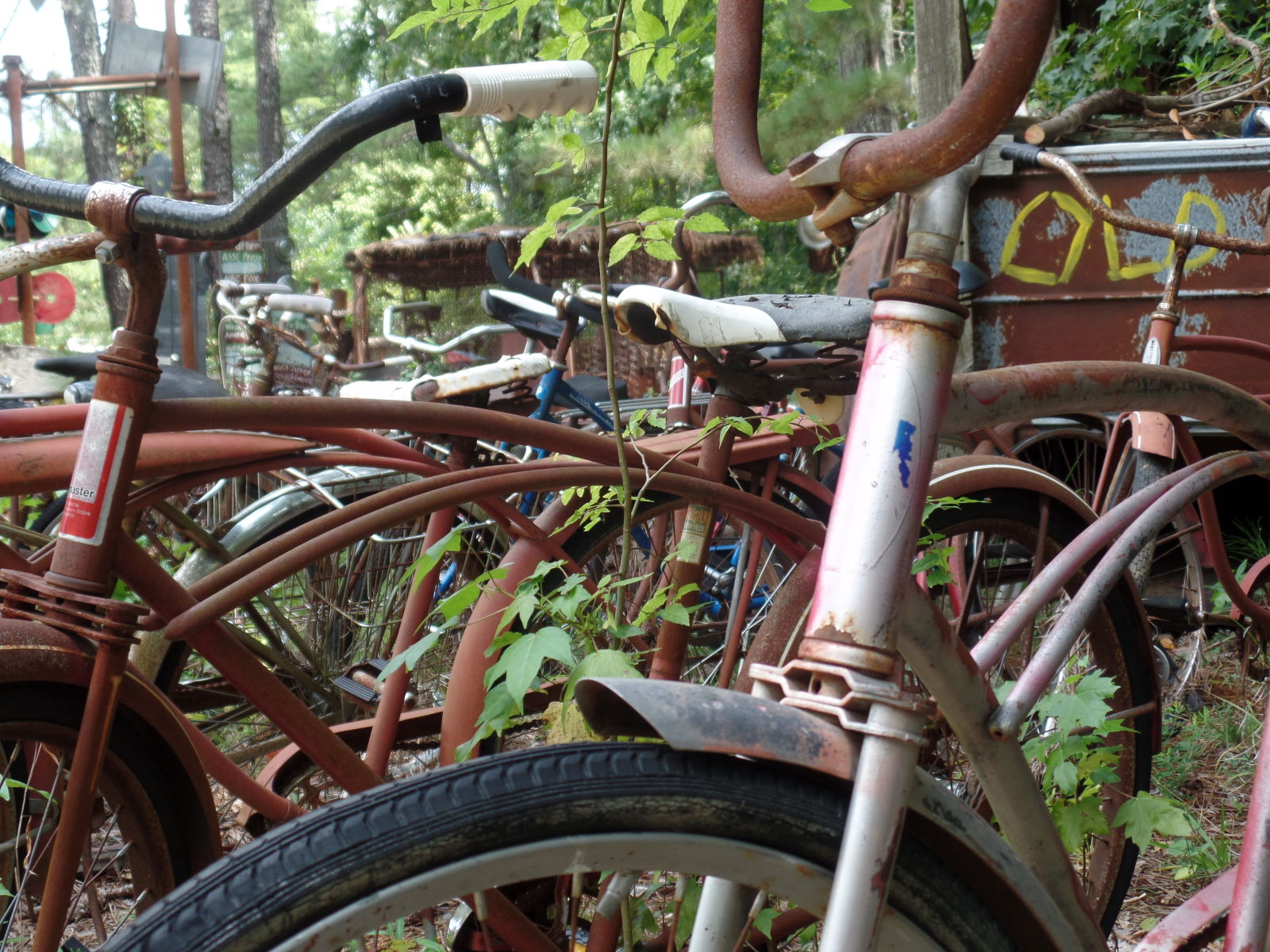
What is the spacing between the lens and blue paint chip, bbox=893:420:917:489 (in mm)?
793

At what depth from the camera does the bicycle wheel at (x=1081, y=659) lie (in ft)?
5.89

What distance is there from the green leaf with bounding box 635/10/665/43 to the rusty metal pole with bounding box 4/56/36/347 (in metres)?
3.39

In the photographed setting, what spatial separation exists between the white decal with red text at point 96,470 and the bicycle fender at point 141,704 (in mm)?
132

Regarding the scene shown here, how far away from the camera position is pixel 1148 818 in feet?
4.69

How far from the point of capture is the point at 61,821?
43.7 inches

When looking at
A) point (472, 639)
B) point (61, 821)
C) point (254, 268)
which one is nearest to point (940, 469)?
point (472, 639)

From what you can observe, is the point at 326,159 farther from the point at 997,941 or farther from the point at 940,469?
the point at 940,469

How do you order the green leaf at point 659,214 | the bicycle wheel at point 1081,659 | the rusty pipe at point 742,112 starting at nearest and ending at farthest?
the rusty pipe at point 742,112 → the green leaf at point 659,214 → the bicycle wheel at point 1081,659

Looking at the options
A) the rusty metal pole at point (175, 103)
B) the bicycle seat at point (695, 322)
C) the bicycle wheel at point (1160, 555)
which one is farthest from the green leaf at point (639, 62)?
the rusty metal pole at point (175, 103)

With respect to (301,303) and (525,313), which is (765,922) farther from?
(301,303)

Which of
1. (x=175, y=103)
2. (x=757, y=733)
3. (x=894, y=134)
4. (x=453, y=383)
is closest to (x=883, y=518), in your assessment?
(x=757, y=733)

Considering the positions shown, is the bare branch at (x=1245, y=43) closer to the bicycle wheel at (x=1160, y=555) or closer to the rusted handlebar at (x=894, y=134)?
the bicycle wheel at (x=1160, y=555)

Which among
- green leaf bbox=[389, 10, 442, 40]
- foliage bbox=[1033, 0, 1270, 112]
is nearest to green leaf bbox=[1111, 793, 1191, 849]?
green leaf bbox=[389, 10, 442, 40]

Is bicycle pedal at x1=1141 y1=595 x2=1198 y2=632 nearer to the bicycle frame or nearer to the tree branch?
the bicycle frame
